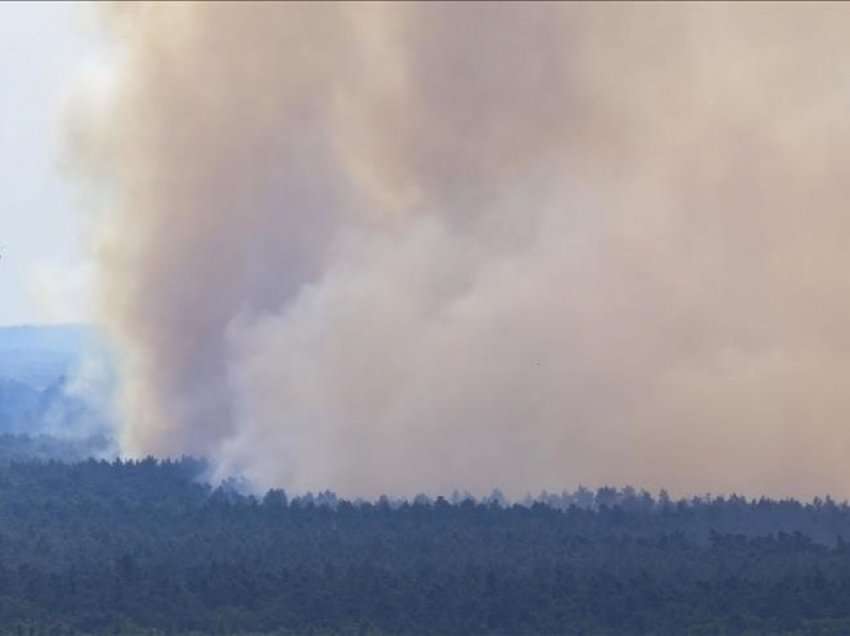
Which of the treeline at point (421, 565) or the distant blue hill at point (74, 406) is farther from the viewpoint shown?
the distant blue hill at point (74, 406)

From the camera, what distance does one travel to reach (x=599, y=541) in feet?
276

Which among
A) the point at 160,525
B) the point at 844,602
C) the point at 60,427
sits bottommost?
the point at 844,602

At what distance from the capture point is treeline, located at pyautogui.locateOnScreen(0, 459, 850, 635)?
71500 millimetres

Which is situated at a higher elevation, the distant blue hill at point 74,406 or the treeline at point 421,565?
the distant blue hill at point 74,406

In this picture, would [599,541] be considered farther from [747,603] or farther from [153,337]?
[153,337]

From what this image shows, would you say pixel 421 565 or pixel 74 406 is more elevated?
pixel 74 406

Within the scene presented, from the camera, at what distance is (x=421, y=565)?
78000mm

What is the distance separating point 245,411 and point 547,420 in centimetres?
1249

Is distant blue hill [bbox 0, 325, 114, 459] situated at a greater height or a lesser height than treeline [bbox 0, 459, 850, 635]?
greater

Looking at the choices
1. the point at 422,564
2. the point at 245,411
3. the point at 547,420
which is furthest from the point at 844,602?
the point at 245,411

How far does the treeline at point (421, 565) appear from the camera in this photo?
71500mm

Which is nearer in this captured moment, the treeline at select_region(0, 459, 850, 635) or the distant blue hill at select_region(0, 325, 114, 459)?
the treeline at select_region(0, 459, 850, 635)

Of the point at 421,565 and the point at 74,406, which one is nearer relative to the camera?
the point at 421,565

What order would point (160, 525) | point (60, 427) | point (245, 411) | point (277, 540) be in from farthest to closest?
point (60, 427)
point (245, 411)
point (160, 525)
point (277, 540)
